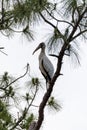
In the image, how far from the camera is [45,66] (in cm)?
337

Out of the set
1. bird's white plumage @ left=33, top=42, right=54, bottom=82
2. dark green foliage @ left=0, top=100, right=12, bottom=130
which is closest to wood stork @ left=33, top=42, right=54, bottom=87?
bird's white plumage @ left=33, top=42, right=54, bottom=82

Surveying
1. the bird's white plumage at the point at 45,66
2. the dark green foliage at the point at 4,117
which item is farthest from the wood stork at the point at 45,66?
the dark green foliage at the point at 4,117

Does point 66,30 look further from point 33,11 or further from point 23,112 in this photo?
point 23,112

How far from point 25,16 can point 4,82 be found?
42.5 inches

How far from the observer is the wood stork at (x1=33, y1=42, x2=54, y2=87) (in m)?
3.31

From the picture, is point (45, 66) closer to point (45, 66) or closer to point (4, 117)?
point (45, 66)

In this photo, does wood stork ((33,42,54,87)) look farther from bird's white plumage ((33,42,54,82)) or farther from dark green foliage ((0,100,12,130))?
dark green foliage ((0,100,12,130))

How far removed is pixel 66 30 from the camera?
9.45ft

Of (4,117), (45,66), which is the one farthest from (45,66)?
(4,117)

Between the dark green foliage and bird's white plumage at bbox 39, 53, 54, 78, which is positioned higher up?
bird's white plumage at bbox 39, 53, 54, 78

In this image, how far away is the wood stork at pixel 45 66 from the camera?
331cm

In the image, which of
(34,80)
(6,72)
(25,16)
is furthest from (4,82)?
(25,16)

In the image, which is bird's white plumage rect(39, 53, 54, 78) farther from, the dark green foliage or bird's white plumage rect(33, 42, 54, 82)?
the dark green foliage

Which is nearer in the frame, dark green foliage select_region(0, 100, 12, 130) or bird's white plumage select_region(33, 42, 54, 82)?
bird's white plumage select_region(33, 42, 54, 82)
